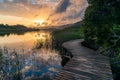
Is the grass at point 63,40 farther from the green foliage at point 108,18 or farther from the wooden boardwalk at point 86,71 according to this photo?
the wooden boardwalk at point 86,71

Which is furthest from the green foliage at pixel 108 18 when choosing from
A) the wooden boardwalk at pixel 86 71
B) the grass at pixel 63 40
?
the grass at pixel 63 40

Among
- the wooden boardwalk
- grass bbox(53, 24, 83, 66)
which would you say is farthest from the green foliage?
grass bbox(53, 24, 83, 66)

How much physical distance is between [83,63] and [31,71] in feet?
18.3

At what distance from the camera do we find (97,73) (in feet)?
42.4

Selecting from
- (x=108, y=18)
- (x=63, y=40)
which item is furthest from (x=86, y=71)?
(x=63, y=40)

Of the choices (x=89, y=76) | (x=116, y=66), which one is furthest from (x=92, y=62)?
(x=89, y=76)

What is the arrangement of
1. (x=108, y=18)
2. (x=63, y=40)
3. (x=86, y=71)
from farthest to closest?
(x=63, y=40) < (x=108, y=18) < (x=86, y=71)

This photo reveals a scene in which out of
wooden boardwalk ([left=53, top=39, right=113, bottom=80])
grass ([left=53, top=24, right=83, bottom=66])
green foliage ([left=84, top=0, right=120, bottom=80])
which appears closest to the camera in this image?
wooden boardwalk ([left=53, top=39, right=113, bottom=80])

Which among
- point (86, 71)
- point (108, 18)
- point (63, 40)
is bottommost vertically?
point (86, 71)

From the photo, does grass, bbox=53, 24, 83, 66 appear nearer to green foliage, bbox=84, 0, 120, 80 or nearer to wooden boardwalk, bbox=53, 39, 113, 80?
green foliage, bbox=84, 0, 120, 80

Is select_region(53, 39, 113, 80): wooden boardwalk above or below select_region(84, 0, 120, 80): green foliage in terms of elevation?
below

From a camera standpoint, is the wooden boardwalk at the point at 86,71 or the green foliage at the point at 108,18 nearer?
the wooden boardwalk at the point at 86,71

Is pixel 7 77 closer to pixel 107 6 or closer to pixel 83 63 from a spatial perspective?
pixel 83 63

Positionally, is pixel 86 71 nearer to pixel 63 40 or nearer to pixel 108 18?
pixel 108 18
